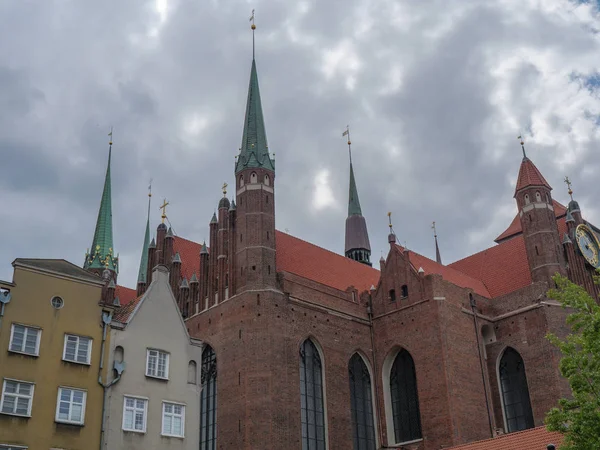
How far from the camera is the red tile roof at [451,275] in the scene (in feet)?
141

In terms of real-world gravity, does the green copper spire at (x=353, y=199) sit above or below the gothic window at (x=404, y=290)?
above

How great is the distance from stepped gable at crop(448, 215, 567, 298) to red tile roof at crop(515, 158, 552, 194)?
3.86 meters

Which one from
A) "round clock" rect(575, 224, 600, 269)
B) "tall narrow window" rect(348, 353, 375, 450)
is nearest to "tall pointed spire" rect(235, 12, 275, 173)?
"tall narrow window" rect(348, 353, 375, 450)

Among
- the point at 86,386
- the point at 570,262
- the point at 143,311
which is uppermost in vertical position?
the point at 570,262

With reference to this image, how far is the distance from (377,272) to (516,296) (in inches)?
435

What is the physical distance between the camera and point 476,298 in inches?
1582

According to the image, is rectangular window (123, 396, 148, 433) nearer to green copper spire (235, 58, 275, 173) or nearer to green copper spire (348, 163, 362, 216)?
green copper spire (235, 58, 275, 173)

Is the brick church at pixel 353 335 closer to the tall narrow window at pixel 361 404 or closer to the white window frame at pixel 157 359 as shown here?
the tall narrow window at pixel 361 404

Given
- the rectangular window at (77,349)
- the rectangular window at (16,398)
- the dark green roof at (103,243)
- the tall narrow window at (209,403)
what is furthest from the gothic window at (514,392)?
the dark green roof at (103,243)

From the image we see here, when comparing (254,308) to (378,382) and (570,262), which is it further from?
(570,262)

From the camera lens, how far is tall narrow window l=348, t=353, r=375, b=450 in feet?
120

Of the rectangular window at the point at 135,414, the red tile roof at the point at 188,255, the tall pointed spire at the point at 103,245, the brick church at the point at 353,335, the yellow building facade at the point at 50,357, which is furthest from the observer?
the tall pointed spire at the point at 103,245

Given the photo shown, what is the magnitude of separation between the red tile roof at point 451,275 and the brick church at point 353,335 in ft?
2.07

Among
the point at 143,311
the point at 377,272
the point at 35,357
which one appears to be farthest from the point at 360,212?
the point at 35,357
